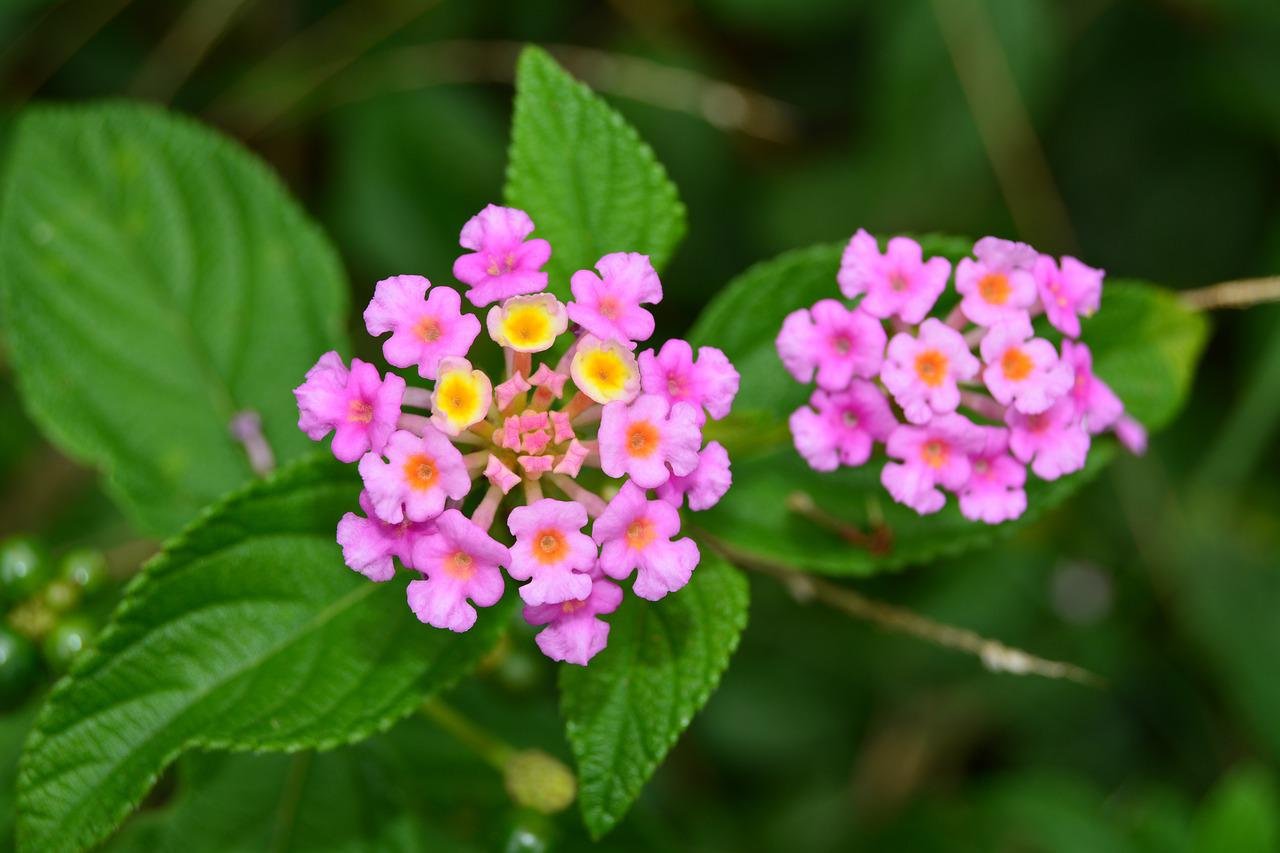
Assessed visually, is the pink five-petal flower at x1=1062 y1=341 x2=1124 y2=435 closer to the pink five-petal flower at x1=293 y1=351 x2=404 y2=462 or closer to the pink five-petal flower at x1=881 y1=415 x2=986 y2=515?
the pink five-petal flower at x1=881 y1=415 x2=986 y2=515

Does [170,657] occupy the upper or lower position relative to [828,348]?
lower

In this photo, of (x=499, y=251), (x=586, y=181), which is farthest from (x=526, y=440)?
(x=586, y=181)

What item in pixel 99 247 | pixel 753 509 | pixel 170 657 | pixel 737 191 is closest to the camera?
pixel 170 657

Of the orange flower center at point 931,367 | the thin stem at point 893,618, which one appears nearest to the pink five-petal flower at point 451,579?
the thin stem at point 893,618

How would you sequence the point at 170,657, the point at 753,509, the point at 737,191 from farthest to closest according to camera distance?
1. the point at 737,191
2. the point at 753,509
3. the point at 170,657

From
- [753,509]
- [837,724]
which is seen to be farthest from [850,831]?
[753,509]

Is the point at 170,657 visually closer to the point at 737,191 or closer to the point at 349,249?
the point at 349,249
